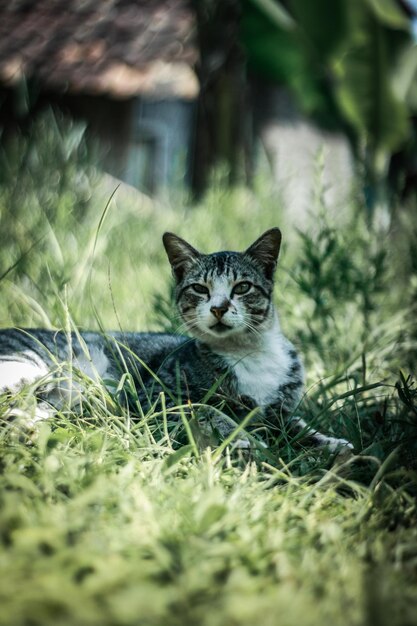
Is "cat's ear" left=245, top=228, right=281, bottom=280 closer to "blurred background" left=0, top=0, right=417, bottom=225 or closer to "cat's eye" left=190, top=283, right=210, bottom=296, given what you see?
"cat's eye" left=190, top=283, right=210, bottom=296

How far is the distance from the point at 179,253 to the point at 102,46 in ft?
21.4

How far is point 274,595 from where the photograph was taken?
1062 mm

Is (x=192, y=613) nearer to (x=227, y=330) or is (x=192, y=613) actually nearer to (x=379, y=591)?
(x=379, y=591)

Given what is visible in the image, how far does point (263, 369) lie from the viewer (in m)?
2.23

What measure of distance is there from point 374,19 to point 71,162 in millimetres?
2955

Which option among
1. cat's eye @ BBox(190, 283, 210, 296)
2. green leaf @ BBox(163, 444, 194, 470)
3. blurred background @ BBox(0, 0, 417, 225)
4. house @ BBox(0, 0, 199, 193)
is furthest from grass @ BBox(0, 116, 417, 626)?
house @ BBox(0, 0, 199, 193)

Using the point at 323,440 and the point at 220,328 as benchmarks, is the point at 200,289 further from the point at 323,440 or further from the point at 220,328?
the point at 323,440

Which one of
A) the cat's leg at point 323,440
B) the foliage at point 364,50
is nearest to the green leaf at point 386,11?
the foliage at point 364,50

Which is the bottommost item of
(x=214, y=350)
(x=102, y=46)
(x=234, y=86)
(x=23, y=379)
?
(x=23, y=379)

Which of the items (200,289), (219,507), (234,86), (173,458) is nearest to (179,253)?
(200,289)

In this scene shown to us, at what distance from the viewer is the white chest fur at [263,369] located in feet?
7.13

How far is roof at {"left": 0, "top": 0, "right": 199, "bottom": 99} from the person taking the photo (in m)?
7.48

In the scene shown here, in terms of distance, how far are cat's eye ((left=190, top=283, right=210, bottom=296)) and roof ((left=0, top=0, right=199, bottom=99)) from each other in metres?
5.43

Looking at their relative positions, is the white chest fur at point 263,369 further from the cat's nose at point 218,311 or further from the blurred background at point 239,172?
the blurred background at point 239,172
